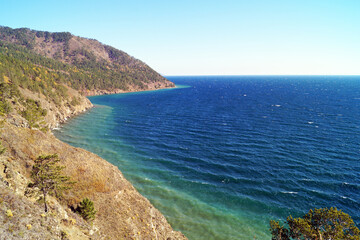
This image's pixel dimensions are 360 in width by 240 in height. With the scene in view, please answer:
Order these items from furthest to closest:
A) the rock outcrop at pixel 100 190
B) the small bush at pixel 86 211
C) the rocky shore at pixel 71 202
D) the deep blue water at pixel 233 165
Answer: the deep blue water at pixel 233 165 < the rock outcrop at pixel 100 190 < the small bush at pixel 86 211 < the rocky shore at pixel 71 202

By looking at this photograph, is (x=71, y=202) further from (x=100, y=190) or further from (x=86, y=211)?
(x=100, y=190)

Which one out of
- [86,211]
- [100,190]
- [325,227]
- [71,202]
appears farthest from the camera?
[100,190]

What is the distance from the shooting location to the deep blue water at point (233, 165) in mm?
37969

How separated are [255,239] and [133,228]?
2070 cm

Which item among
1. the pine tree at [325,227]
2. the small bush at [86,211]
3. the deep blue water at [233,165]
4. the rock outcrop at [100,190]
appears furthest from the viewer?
the deep blue water at [233,165]

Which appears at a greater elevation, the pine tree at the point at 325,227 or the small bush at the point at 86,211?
the pine tree at the point at 325,227

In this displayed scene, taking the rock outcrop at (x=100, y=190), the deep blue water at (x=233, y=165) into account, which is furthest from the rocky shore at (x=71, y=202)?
the deep blue water at (x=233, y=165)

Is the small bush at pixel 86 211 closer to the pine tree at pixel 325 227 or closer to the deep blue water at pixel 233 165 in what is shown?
the deep blue water at pixel 233 165

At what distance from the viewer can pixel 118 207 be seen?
31266 mm

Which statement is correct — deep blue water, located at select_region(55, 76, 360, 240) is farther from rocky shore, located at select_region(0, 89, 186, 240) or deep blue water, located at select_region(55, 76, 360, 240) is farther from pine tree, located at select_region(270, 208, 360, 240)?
pine tree, located at select_region(270, 208, 360, 240)

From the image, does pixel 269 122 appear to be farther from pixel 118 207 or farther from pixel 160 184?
pixel 118 207

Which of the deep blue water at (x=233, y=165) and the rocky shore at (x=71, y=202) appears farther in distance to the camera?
the deep blue water at (x=233, y=165)

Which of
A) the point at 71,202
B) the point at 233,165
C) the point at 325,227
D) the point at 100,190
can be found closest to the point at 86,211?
the point at 71,202

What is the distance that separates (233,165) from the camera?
5409 centimetres
